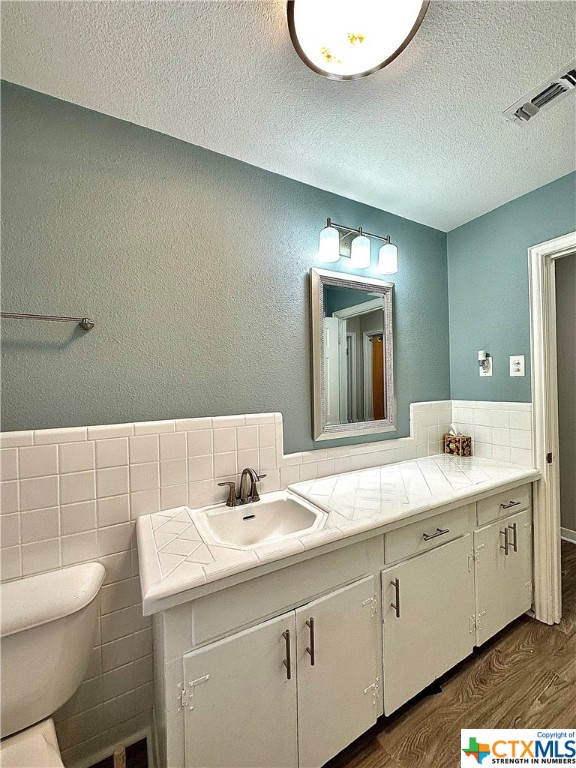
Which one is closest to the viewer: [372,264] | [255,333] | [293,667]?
[293,667]

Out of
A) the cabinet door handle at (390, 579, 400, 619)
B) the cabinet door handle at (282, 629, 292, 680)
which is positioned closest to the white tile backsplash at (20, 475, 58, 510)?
the cabinet door handle at (282, 629, 292, 680)

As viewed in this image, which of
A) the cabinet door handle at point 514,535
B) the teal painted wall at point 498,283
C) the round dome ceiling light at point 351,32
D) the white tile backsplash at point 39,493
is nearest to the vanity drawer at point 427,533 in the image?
the cabinet door handle at point 514,535

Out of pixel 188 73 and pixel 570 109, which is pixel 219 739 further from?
pixel 570 109

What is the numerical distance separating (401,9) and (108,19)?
85 cm

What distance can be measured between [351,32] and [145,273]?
3.42 ft

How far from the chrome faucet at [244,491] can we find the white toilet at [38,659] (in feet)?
1.82

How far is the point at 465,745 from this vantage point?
119 centimetres

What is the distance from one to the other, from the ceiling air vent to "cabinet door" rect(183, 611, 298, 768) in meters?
2.06

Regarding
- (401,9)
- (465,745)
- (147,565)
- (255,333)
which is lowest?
(465,745)

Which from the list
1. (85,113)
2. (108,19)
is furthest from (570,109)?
(85,113)

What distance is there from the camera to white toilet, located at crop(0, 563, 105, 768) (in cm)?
86

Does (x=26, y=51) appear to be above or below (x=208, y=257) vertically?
above

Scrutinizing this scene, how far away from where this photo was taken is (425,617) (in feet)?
4.46

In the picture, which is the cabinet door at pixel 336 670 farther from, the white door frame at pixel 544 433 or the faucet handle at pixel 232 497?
the white door frame at pixel 544 433
